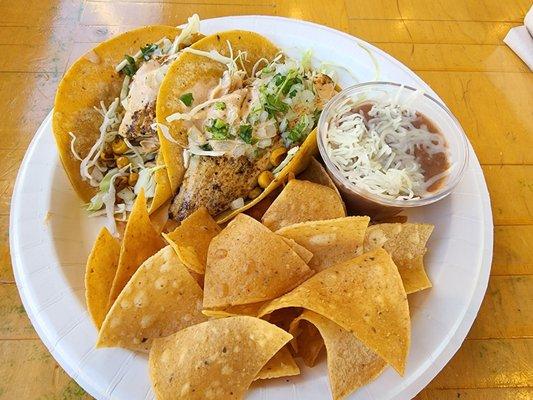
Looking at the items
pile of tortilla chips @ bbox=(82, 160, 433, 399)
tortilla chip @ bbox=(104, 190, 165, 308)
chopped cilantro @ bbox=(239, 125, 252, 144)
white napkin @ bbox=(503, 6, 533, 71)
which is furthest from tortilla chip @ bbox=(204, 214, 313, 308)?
white napkin @ bbox=(503, 6, 533, 71)

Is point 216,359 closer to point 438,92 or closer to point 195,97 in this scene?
point 195,97

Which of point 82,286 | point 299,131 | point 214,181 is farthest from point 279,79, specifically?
point 82,286

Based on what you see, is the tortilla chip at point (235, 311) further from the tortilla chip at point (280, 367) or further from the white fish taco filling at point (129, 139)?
the white fish taco filling at point (129, 139)

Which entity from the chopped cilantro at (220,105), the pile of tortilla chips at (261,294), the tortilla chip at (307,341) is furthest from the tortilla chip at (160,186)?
A: the tortilla chip at (307,341)

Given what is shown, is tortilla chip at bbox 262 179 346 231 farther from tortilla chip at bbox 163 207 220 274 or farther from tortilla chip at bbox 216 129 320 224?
tortilla chip at bbox 163 207 220 274

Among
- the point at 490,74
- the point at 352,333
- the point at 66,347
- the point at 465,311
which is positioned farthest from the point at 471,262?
the point at 66,347
